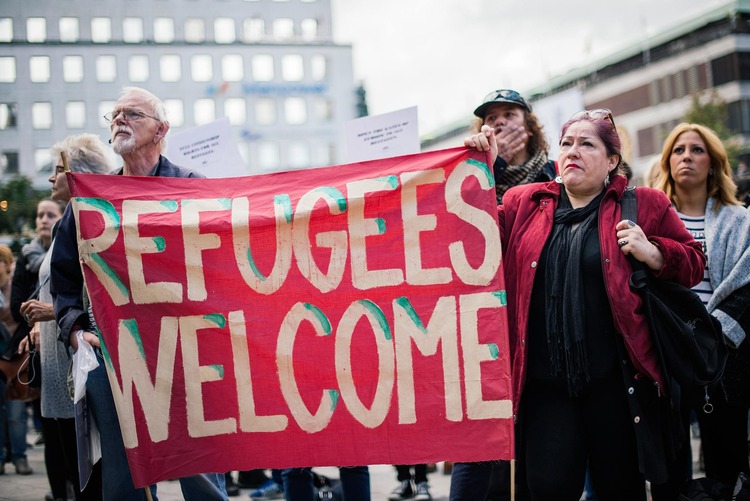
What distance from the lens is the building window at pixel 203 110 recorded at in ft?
194

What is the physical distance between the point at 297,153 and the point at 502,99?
A: 60.2 meters

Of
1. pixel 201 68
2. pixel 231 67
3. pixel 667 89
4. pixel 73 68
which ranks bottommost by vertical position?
pixel 667 89

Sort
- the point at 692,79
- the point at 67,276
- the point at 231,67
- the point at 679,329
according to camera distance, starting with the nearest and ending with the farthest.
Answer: the point at 679,329 < the point at 67,276 < the point at 692,79 < the point at 231,67

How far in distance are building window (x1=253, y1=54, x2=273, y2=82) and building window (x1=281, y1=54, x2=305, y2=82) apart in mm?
1053

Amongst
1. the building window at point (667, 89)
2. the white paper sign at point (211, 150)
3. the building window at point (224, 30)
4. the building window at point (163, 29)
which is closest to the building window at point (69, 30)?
the building window at point (163, 29)

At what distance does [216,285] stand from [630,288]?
1.80 meters

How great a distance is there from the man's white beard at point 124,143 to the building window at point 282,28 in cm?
5877

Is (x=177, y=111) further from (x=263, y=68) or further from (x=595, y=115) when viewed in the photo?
(x=595, y=115)

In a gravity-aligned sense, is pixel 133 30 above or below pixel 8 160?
above

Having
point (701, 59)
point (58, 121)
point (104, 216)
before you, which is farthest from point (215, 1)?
point (104, 216)

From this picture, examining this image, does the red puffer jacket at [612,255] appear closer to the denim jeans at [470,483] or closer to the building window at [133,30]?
the denim jeans at [470,483]

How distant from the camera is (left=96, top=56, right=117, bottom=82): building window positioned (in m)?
51.0

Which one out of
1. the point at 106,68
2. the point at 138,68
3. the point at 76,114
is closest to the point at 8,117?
the point at 76,114

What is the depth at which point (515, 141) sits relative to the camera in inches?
174
